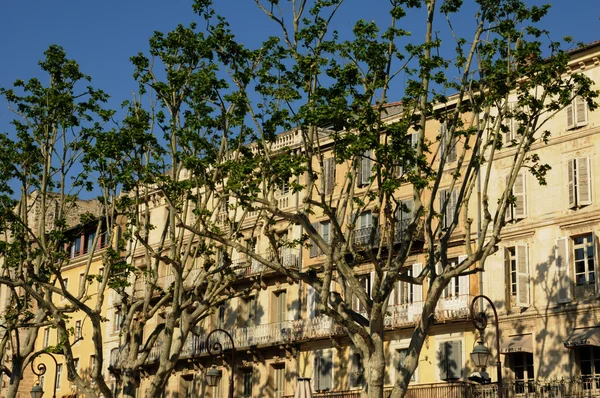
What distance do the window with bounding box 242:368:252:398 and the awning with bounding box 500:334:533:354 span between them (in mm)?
13251

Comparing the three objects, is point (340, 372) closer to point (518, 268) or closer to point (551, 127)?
point (518, 268)

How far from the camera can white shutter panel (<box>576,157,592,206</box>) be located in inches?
1341

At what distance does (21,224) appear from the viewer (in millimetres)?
34344

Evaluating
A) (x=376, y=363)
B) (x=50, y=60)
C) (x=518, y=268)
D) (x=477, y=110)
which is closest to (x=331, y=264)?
(x=376, y=363)

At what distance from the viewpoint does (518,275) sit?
35.2m

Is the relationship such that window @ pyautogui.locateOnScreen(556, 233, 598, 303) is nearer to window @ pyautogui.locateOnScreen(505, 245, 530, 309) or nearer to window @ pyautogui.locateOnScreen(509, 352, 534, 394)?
window @ pyautogui.locateOnScreen(505, 245, 530, 309)

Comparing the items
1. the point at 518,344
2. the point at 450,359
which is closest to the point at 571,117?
the point at 518,344

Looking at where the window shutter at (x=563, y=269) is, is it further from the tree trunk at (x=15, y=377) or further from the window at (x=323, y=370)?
the tree trunk at (x=15, y=377)

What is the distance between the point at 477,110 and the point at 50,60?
15.4 meters

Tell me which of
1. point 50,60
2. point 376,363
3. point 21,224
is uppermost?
point 50,60

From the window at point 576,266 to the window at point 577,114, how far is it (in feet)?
11.7

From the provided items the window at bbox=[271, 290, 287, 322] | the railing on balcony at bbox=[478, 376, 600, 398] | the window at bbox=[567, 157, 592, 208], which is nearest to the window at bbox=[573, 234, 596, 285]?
the window at bbox=[567, 157, 592, 208]

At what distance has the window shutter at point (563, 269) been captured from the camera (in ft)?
111

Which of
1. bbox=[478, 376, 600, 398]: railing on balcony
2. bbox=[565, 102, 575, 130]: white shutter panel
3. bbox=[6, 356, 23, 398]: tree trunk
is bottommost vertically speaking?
bbox=[478, 376, 600, 398]: railing on balcony
